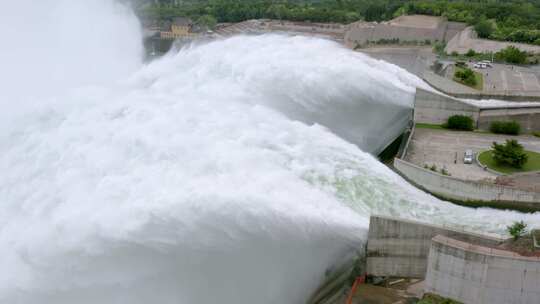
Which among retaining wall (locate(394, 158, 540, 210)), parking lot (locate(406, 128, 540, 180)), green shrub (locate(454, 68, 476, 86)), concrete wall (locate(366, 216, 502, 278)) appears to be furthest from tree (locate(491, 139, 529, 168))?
green shrub (locate(454, 68, 476, 86))

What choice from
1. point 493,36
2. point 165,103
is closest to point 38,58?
point 165,103

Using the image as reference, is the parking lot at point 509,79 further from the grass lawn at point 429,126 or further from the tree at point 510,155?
the tree at point 510,155

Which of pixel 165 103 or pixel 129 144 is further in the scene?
pixel 165 103

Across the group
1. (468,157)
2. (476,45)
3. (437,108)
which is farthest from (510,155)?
(476,45)

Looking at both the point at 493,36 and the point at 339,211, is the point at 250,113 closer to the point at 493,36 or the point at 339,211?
the point at 339,211

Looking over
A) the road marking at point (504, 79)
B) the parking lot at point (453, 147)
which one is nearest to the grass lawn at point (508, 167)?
the parking lot at point (453, 147)

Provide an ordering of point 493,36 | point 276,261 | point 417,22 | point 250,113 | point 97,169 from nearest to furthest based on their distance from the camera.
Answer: point 276,261, point 97,169, point 250,113, point 493,36, point 417,22
